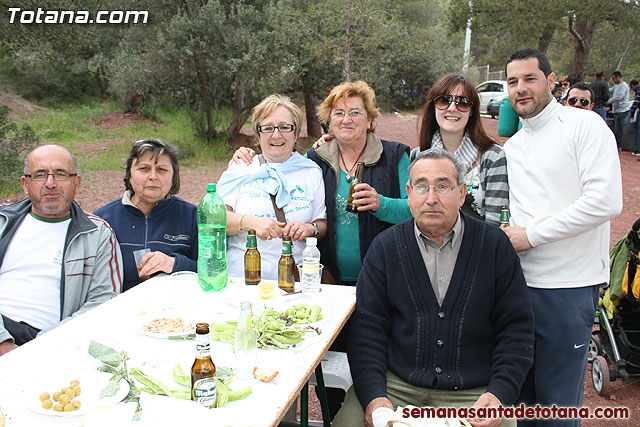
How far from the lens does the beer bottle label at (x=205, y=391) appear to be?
1.73 meters

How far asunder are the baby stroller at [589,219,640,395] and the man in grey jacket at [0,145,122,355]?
144 inches

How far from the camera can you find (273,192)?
327 centimetres

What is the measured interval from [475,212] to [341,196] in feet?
2.92

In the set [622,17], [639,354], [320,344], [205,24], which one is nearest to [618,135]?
[622,17]

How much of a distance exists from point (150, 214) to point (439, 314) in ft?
6.50

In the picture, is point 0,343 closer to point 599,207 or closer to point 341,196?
point 341,196

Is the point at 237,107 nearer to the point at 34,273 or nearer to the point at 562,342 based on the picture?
the point at 34,273

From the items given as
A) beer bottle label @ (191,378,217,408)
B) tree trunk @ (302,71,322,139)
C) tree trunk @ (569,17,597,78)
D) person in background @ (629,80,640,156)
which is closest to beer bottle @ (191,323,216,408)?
beer bottle label @ (191,378,217,408)

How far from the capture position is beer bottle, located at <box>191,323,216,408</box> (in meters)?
1.71

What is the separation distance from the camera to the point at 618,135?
1548cm

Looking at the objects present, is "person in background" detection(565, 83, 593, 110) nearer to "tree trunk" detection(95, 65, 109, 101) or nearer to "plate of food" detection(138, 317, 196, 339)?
"plate of food" detection(138, 317, 196, 339)

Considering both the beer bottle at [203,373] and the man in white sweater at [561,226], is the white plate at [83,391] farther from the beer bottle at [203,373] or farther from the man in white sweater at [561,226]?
the man in white sweater at [561,226]

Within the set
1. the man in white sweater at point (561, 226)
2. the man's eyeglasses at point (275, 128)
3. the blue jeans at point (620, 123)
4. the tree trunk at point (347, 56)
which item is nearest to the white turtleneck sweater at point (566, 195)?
the man in white sweater at point (561, 226)

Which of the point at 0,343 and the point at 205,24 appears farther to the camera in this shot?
the point at 205,24
